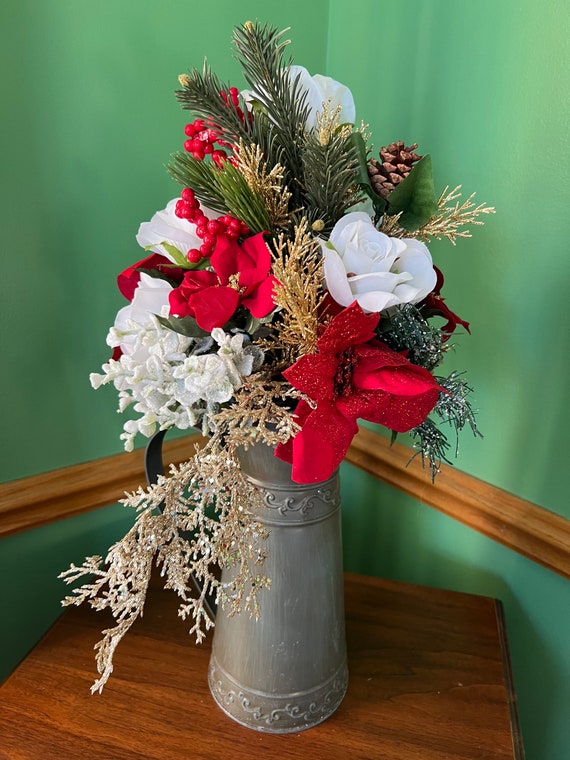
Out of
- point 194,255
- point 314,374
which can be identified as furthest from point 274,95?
point 314,374

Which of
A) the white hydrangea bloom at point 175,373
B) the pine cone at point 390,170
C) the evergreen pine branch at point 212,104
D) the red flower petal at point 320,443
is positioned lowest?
the red flower petal at point 320,443

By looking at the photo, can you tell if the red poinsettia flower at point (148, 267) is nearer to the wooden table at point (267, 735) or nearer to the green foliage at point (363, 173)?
the green foliage at point (363, 173)

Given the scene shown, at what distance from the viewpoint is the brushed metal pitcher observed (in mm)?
520

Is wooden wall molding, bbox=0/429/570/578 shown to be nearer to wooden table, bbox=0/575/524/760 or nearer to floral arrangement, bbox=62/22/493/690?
wooden table, bbox=0/575/524/760

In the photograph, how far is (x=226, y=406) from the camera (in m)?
0.49

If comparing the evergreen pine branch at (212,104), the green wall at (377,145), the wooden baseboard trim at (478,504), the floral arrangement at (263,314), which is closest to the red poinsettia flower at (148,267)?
the floral arrangement at (263,314)

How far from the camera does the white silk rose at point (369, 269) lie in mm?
417

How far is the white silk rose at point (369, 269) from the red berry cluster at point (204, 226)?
0.27ft

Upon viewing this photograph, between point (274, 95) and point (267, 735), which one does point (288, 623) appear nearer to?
point (267, 735)

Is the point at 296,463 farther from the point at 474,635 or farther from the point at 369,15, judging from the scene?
the point at 369,15

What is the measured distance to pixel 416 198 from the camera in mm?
480

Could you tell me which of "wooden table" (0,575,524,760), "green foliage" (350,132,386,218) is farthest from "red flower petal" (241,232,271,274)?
"wooden table" (0,575,524,760)

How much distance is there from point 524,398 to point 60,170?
2.18 feet

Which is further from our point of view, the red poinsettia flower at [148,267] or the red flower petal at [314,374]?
the red poinsettia flower at [148,267]
